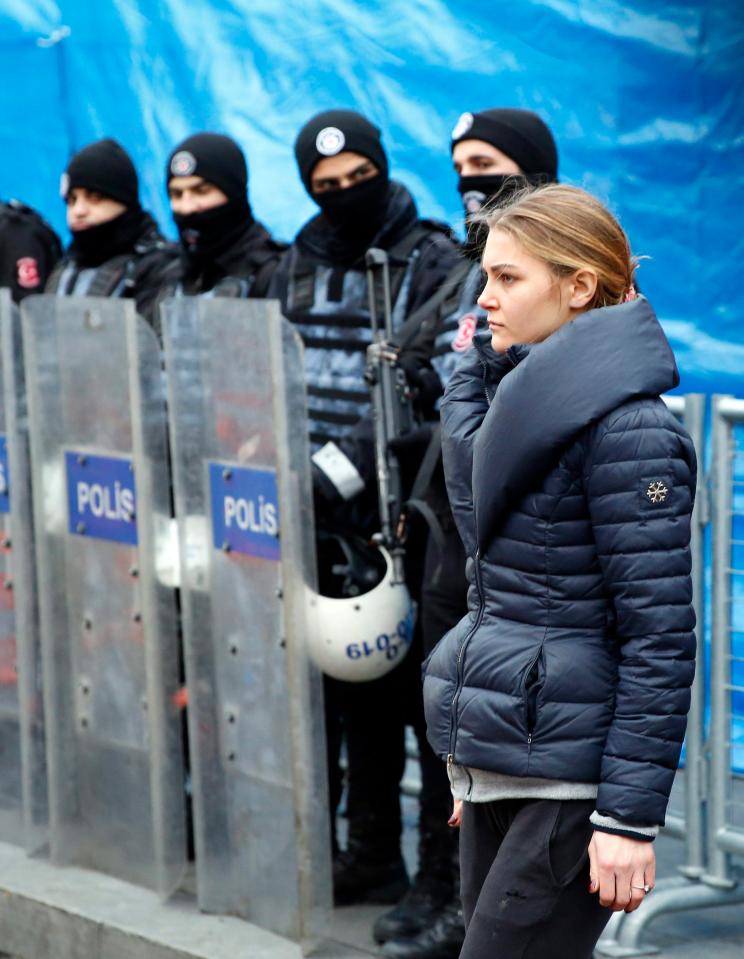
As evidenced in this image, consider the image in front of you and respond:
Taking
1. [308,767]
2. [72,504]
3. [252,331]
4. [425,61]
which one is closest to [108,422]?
[72,504]

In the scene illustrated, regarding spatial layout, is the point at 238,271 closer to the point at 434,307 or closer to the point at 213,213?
the point at 213,213

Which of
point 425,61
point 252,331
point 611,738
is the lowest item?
point 611,738

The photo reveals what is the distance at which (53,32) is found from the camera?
6539 mm

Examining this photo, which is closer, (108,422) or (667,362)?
(667,362)

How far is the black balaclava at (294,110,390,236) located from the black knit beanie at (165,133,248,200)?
0.54 metres

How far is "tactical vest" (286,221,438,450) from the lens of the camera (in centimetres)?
441

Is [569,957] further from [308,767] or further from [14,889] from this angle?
[14,889]

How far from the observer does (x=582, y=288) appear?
269cm

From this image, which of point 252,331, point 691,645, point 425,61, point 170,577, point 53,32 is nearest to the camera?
point 691,645

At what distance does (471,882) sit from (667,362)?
2.87 ft

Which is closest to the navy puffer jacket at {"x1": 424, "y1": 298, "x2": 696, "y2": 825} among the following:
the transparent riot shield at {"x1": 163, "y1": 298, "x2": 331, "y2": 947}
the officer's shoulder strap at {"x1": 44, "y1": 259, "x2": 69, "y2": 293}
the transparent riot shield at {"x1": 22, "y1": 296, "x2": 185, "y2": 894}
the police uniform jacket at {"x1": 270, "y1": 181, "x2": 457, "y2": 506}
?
the transparent riot shield at {"x1": 163, "y1": 298, "x2": 331, "y2": 947}

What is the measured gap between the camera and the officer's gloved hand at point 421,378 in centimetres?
417

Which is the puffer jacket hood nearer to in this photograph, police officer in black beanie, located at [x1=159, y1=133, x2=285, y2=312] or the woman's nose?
the woman's nose

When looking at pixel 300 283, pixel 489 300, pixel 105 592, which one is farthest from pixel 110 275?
pixel 489 300
